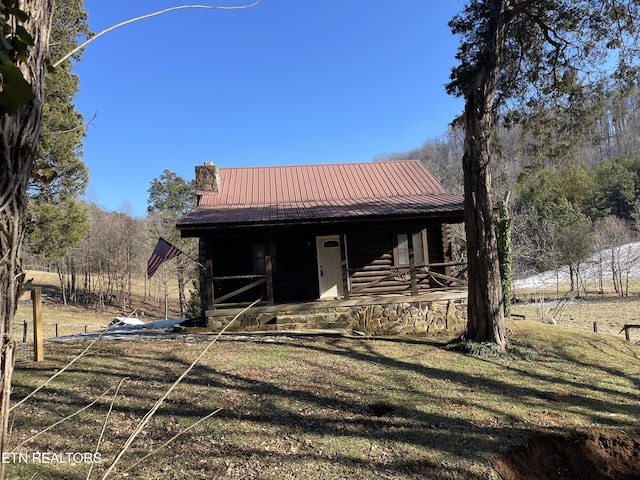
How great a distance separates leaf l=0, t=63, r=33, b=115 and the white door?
41.2 feet

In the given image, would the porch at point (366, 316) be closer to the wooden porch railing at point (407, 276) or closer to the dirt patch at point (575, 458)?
the wooden porch railing at point (407, 276)

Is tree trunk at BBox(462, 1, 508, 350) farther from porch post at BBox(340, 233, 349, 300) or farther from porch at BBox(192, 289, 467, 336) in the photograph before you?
porch post at BBox(340, 233, 349, 300)

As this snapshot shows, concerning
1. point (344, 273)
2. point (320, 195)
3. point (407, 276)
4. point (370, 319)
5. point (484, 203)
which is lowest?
point (370, 319)

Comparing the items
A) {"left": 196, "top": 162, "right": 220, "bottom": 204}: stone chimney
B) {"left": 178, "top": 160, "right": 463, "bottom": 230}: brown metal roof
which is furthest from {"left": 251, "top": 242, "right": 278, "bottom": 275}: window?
{"left": 196, "top": 162, "right": 220, "bottom": 204}: stone chimney

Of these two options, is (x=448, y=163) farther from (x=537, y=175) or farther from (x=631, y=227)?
(x=537, y=175)

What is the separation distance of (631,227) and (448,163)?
22.4 metres

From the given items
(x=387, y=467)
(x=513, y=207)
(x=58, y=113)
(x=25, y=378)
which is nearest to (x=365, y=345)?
(x=387, y=467)

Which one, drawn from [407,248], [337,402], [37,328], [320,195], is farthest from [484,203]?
[37,328]

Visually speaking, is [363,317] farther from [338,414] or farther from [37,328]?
[37,328]

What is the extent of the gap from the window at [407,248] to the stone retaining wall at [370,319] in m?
2.27

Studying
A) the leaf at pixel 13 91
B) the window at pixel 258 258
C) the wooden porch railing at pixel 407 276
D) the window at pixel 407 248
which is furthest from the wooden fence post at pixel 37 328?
the window at pixel 407 248

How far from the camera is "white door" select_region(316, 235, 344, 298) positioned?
1334 cm

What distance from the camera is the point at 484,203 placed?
864 cm

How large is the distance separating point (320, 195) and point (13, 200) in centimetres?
1396
